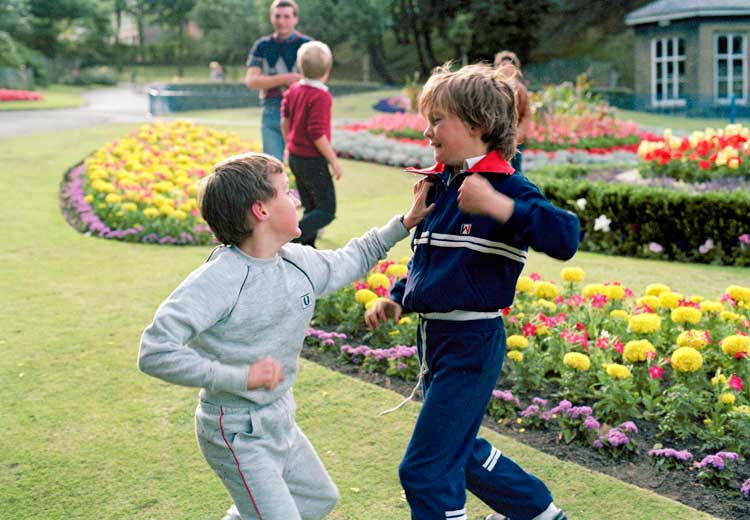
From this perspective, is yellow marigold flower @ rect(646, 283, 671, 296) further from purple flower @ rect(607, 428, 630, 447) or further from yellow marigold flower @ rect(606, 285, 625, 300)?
purple flower @ rect(607, 428, 630, 447)

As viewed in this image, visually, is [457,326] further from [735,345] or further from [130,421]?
[130,421]

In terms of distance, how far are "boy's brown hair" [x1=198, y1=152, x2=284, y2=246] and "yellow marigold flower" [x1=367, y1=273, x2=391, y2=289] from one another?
2670mm

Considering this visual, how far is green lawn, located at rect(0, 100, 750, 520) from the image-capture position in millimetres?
3348

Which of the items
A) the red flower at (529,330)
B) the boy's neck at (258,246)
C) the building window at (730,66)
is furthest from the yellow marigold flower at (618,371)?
the building window at (730,66)

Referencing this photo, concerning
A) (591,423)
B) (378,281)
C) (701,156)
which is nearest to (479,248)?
(591,423)

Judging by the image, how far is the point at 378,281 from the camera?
17.4 ft

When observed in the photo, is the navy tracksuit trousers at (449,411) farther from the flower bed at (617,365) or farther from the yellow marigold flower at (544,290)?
the yellow marigold flower at (544,290)

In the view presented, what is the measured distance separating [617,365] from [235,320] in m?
2.06

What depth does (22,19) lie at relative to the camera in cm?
4162

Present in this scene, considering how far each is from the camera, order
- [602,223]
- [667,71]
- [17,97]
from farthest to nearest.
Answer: [17,97] < [667,71] < [602,223]

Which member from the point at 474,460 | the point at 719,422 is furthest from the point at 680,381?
the point at 474,460

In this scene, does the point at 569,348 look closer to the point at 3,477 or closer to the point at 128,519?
the point at 128,519

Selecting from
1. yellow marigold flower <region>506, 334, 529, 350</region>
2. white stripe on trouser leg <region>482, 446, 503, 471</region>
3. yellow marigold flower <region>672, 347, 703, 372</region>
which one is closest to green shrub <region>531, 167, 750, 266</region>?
yellow marigold flower <region>506, 334, 529, 350</region>

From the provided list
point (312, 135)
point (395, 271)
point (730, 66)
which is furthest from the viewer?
point (730, 66)
